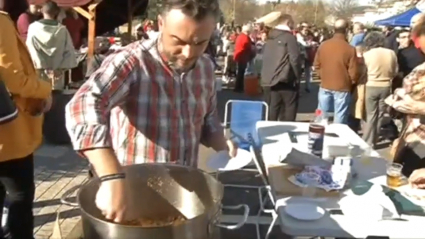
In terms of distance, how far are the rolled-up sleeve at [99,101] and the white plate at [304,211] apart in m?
1.09

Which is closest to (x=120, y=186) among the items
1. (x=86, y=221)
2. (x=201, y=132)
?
(x=86, y=221)

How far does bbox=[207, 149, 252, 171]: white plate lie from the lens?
2402 mm

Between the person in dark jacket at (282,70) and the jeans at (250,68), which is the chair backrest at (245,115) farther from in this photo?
the jeans at (250,68)

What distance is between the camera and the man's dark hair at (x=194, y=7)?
1.51 m

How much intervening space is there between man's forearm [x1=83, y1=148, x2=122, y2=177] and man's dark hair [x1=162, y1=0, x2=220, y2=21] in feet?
1.49

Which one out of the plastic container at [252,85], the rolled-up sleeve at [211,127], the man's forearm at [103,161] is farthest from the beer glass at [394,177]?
the plastic container at [252,85]

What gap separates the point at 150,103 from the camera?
1.74 m

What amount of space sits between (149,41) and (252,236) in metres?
2.61

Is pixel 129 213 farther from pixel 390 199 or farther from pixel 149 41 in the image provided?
pixel 390 199

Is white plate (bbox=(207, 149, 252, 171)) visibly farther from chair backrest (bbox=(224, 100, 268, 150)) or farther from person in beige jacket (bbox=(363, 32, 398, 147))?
person in beige jacket (bbox=(363, 32, 398, 147))

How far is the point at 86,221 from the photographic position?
1.27 meters

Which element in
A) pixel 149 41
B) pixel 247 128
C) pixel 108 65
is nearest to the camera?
pixel 108 65

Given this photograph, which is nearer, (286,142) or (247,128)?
(286,142)

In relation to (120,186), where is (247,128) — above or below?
below
